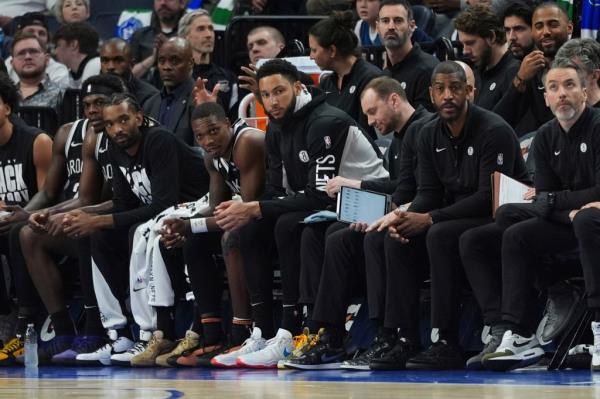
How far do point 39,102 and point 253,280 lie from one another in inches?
175

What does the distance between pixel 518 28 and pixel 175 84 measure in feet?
10.1

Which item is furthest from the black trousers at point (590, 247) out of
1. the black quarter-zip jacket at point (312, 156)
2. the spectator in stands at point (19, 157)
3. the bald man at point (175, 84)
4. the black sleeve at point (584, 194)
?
the spectator in stands at point (19, 157)

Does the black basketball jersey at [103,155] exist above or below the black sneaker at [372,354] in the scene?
above

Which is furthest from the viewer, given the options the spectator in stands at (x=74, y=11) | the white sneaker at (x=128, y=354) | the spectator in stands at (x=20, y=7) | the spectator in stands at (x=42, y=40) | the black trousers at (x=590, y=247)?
the spectator in stands at (x=20, y=7)

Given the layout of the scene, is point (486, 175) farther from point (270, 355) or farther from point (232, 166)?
point (232, 166)

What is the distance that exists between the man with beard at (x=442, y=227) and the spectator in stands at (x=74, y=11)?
24.1 ft

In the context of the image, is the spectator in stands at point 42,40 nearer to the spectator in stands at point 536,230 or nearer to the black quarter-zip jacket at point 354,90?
the black quarter-zip jacket at point 354,90

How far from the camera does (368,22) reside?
13.0m

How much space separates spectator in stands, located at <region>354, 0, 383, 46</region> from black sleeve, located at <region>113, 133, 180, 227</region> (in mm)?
2605

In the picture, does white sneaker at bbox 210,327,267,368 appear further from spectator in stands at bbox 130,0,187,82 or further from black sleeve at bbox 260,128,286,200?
spectator in stands at bbox 130,0,187,82

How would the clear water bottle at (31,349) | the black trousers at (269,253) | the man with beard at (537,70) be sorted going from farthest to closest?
the clear water bottle at (31,349) → the man with beard at (537,70) → the black trousers at (269,253)

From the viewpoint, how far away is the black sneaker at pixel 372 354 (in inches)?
360

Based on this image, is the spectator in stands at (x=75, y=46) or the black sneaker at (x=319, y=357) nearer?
the black sneaker at (x=319, y=357)

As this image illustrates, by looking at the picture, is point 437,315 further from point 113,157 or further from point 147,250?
point 113,157
